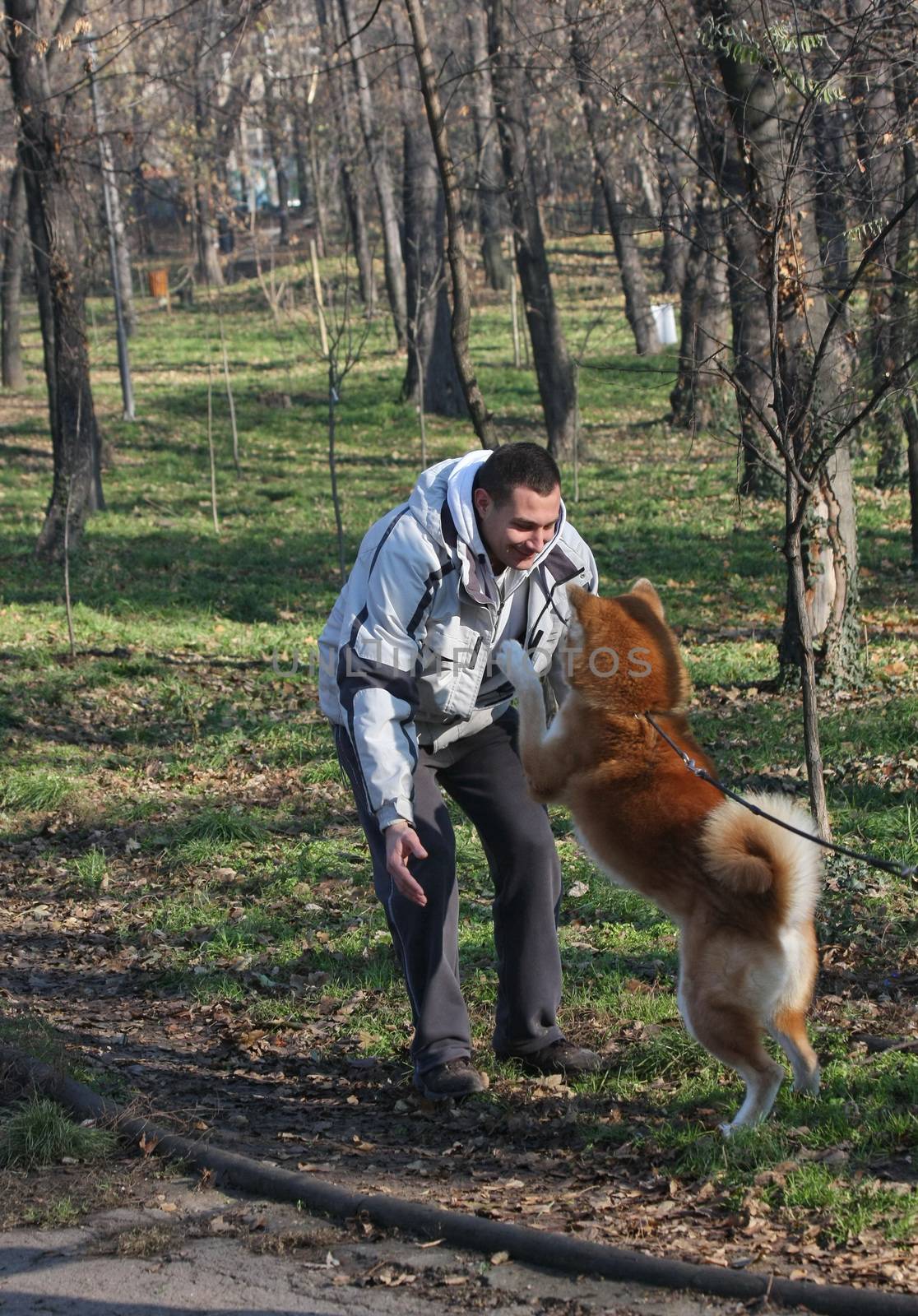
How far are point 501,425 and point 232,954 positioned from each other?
17.7m

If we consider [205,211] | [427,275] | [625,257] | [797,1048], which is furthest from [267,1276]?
[205,211]

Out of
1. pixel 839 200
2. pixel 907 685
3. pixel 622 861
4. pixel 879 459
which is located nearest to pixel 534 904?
pixel 622 861

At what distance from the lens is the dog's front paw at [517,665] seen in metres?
4.26

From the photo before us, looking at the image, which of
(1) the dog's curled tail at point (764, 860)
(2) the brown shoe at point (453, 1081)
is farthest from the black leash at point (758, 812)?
(2) the brown shoe at point (453, 1081)

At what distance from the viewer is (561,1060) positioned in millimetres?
4387

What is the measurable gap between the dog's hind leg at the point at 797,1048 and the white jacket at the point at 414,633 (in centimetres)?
124

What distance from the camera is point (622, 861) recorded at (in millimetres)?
3984

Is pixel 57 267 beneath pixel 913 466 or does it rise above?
above

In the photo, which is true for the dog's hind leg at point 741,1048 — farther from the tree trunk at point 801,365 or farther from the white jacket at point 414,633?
the tree trunk at point 801,365

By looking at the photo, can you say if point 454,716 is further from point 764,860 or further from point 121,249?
point 121,249

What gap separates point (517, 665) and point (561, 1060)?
135cm

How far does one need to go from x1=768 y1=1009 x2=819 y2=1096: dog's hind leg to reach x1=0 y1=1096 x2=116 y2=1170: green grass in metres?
2.04

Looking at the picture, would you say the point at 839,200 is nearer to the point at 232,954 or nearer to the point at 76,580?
the point at 232,954

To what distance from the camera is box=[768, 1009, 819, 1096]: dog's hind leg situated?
3.77m
